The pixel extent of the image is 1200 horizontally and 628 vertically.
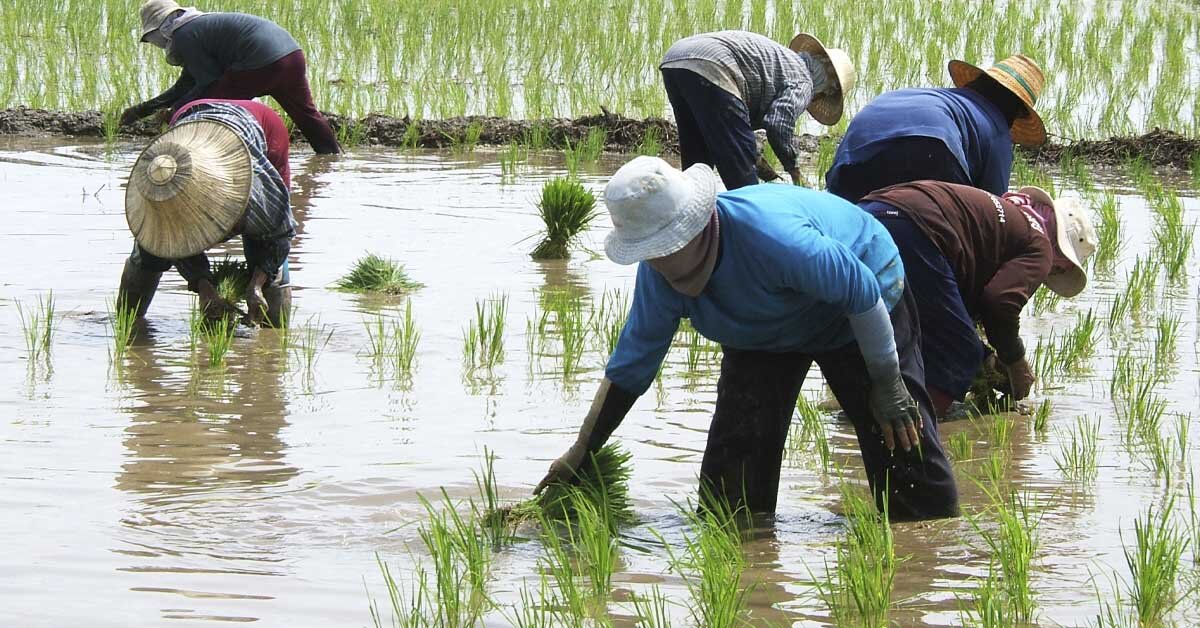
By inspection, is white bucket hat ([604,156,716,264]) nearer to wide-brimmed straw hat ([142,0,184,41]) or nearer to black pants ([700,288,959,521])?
black pants ([700,288,959,521])

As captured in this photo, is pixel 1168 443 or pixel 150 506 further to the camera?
pixel 1168 443

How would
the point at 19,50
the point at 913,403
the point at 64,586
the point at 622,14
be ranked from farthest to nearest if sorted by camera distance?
the point at 622,14 < the point at 19,50 < the point at 913,403 < the point at 64,586

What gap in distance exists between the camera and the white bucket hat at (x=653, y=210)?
2934mm

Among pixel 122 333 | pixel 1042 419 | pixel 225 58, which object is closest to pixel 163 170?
pixel 122 333

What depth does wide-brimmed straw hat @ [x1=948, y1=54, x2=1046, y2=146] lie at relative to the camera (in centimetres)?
471

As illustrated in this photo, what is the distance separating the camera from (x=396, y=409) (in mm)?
4641

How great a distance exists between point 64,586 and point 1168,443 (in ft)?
8.77

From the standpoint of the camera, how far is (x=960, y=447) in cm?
423

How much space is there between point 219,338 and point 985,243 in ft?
7.75

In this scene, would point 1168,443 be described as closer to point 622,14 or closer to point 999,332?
point 999,332

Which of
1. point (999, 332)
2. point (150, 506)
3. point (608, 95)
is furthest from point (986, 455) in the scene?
point (608, 95)

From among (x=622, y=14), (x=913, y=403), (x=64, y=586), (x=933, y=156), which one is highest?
(x=622, y=14)

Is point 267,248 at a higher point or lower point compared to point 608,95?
lower

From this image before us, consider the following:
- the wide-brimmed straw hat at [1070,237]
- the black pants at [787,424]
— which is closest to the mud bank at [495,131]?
the wide-brimmed straw hat at [1070,237]
